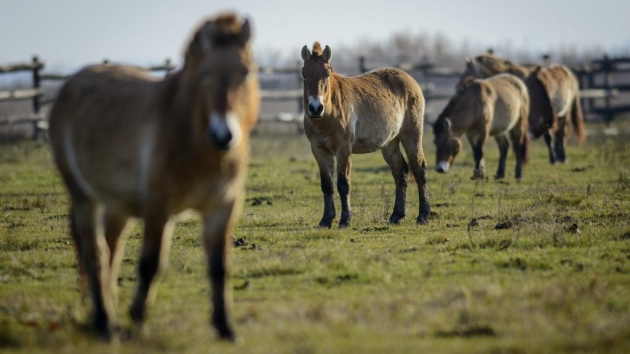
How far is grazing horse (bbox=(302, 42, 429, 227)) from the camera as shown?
11.3 metres

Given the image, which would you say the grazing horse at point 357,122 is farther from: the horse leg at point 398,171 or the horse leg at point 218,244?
the horse leg at point 218,244

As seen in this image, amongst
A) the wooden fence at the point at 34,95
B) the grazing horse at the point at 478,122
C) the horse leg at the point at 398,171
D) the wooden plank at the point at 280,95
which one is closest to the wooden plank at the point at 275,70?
the wooden plank at the point at 280,95

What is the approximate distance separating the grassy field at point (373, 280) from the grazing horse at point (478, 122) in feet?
10.3

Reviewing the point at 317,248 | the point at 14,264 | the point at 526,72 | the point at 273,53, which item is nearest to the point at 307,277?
the point at 317,248

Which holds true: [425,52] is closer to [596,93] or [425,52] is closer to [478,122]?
[596,93]

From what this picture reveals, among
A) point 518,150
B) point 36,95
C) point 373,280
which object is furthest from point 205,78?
point 36,95

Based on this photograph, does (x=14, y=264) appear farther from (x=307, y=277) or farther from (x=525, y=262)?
(x=525, y=262)

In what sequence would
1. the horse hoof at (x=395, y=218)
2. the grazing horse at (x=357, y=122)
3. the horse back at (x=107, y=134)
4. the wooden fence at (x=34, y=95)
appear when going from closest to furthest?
the horse back at (x=107, y=134) < the grazing horse at (x=357, y=122) < the horse hoof at (x=395, y=218) < the wooden fence at (x=34, y=95)

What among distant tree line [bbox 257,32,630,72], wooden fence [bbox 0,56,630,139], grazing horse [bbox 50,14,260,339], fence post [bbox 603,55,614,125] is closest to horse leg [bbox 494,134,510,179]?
wooden fence [bbox 0,56,630,139]

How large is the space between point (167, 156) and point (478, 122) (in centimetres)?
1340

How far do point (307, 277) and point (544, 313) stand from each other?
8.08 feet

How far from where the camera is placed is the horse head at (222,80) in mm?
5023

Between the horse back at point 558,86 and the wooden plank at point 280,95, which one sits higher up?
the horse back at point 558,86

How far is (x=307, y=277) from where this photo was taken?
7.73 metres
